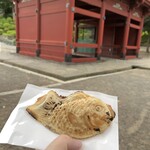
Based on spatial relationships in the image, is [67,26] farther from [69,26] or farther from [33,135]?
[33,135]

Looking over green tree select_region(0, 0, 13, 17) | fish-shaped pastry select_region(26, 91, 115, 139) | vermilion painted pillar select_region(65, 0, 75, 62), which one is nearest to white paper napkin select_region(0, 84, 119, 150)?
fish-shaped pastry select_region(26, 91, 115, 139)

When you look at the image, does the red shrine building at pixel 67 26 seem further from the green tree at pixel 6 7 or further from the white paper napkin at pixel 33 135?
the green tree at pixel 6 7

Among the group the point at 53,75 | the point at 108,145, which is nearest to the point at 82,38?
the point at 53,75

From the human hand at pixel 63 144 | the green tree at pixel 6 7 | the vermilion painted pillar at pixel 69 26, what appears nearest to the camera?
the human hand at pixel 63 144

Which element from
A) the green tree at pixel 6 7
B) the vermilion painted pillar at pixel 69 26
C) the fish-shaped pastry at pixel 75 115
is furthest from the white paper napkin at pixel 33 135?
the green tree at pixel 6 7

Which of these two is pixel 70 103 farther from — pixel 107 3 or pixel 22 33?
pixel 22 33

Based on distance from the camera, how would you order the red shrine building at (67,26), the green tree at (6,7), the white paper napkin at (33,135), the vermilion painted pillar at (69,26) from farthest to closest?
the green tree at (6,7) < the red shrine building at (67,26) < the vermilion painted pillar at (69,26) < the white paper napkin at (33,135)
